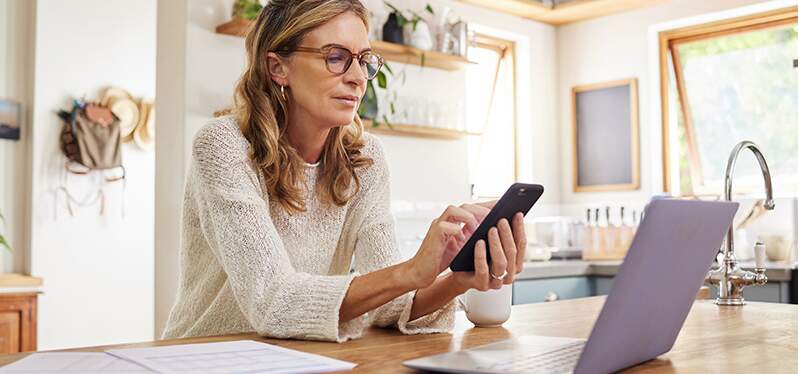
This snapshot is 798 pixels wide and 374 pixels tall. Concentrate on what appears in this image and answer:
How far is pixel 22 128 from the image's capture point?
482 cm

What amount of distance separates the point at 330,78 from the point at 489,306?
0.55m

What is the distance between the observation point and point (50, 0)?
4.79 meters

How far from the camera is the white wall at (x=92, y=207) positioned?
4.82m

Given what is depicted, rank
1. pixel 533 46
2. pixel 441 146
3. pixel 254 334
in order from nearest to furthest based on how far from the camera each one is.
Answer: pixel 254 334, pixel 441 146, pixel 533 46

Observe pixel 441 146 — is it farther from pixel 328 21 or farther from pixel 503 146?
pixel 328 21

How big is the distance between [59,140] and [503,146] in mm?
2671

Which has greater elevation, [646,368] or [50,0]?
[50,0]

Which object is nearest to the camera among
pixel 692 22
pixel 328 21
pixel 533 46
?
pixel 328 21

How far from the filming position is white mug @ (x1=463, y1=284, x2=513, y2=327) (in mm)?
1561

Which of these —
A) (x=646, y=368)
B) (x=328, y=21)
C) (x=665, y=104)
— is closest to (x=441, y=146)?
(x=665, y=104)

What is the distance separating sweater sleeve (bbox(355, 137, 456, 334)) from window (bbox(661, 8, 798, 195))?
3414 mm

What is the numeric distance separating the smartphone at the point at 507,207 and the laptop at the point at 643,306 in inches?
6.5

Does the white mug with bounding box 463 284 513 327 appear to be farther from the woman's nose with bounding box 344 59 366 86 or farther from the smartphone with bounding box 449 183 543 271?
the woman's nose with bounding box 344 59 366 86

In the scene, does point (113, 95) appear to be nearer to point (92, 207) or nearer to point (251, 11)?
point (92, 207)
